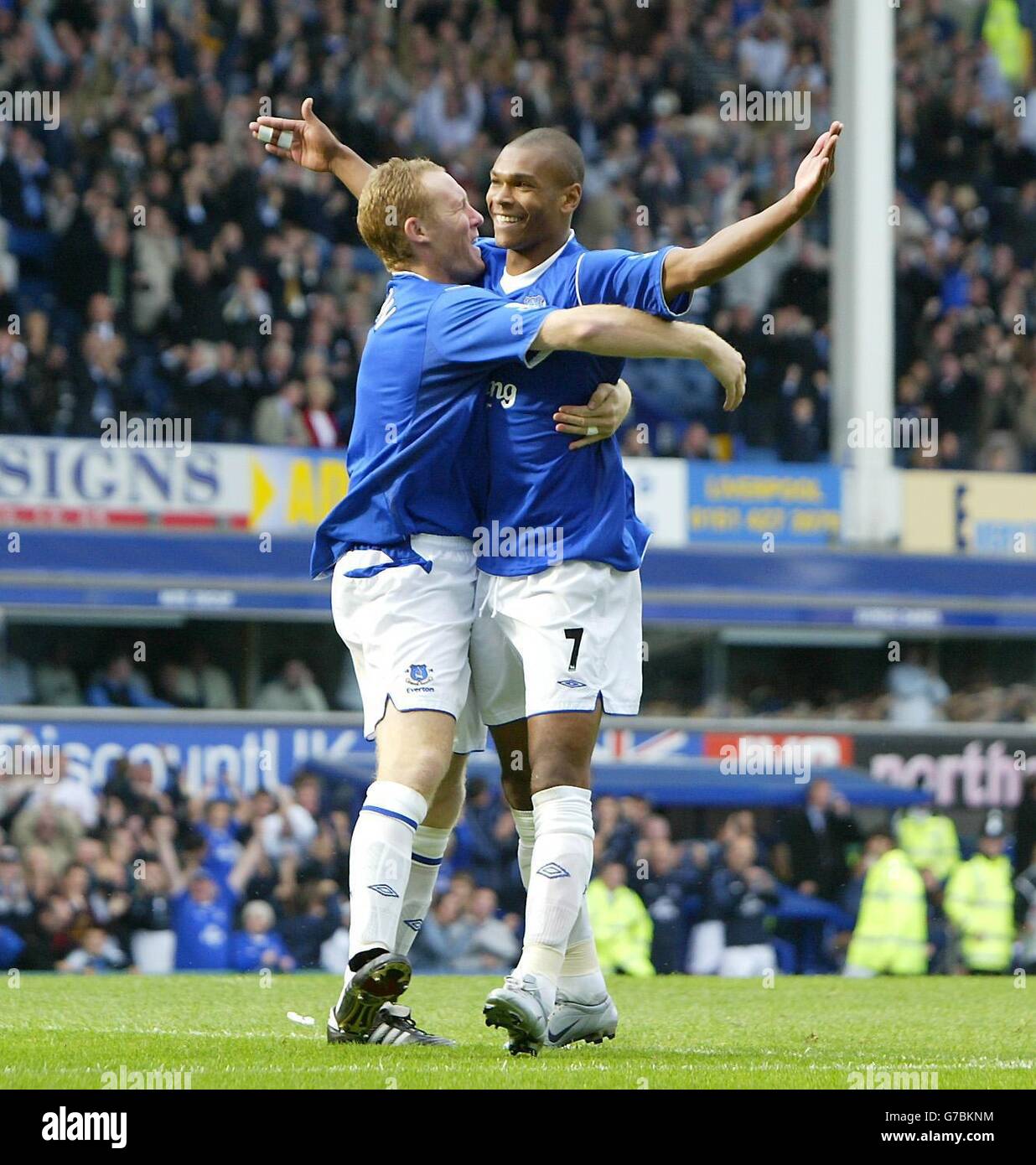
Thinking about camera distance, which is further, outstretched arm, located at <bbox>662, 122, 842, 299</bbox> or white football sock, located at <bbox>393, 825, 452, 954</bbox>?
white football sock, located at <bbox>393, 825, 452, 954</bbox>

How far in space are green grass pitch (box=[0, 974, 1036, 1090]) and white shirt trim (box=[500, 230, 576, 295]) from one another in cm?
205

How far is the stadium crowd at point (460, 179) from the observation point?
15766mm

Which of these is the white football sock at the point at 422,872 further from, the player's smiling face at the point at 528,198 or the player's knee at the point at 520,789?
the player's smiling face at the point at 528,198

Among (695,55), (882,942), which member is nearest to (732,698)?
(882,942)

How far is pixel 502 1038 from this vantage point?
18.3ft

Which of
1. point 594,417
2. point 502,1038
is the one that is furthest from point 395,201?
point 502,1038

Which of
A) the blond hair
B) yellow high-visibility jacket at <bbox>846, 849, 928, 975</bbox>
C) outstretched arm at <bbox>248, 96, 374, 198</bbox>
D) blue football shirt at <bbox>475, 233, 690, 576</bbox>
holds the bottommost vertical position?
yellow high-visibility jacket at <bbox>846, 849, 928, 975</bbox>

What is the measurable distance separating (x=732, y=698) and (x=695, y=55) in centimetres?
742

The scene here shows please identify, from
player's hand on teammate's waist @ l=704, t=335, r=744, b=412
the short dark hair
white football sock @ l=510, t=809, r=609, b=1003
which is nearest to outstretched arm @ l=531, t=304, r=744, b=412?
player's hand on teammate's waist @ l=704, t=335, r=744, b=412

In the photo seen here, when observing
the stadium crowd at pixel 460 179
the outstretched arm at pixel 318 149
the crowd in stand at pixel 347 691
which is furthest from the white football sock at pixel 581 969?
the stadium crowd at pixel 460 179

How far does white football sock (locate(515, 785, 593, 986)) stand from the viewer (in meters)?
4.93

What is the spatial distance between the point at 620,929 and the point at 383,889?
8.14 metres

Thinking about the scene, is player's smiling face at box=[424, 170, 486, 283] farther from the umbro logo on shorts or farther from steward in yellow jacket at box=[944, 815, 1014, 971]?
steward in yellow jacket at box=[944, 815, 1014, 971]

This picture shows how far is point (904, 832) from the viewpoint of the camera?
46.2 feet
